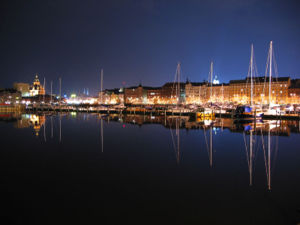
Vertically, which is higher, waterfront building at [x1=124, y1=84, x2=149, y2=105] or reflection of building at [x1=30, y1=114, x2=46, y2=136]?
waterfront building at [x1=124, y1=84, x2=149, y2=105]

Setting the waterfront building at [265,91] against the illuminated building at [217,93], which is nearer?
the illuminated building at [217,93]

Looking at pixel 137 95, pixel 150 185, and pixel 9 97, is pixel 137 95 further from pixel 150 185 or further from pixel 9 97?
pixel 150 185

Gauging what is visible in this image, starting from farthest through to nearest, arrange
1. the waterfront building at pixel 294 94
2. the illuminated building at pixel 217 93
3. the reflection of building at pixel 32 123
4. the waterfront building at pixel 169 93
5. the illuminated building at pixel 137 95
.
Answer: the illuminated building at pixel 137 95, the waterfront building at pixel 169 93, the illuminated building at pixel 217 93, the waterfront building at pixel 294 94, the reflection of building at pixel 32 123

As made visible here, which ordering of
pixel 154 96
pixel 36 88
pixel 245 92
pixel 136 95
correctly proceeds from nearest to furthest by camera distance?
1. pixel 245 92
2. pixel 154 96
3. pixel 136 95
4. pixel 36 88

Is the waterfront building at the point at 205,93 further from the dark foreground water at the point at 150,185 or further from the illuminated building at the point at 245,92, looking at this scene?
the dark foreground water at the point at 150,185

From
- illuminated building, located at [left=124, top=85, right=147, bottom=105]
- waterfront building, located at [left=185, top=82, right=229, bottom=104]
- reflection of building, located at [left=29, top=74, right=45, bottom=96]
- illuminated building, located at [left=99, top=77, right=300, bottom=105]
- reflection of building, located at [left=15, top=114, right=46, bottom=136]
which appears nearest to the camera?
reflection of building, located at [left=15, top=114, right=46, bottom=136]

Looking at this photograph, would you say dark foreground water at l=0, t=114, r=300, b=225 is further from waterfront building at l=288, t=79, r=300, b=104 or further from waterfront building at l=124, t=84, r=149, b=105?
waterfront building at l=124, t=84, r=149, b=105

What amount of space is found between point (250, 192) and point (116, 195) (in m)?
3.87

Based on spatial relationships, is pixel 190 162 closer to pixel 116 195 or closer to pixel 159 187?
pixel 159 187

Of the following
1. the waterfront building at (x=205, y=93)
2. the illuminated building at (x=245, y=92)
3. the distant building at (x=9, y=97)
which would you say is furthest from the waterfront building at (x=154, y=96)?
the distant building at (x=9, y=97)

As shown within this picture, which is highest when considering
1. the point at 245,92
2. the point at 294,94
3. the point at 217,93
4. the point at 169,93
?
the point at 169,93

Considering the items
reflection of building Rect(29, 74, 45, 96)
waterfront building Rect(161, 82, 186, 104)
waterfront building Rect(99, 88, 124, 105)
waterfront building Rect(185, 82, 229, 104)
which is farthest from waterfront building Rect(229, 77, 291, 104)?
reflection of building Rect(29, 74, 45, 96)

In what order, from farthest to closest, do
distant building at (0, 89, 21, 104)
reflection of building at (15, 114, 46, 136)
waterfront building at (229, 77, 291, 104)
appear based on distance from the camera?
distant building at (0, 89, 21, 104) → waterfront building at (229, 77, 291, 104) → reflection of building at (15, 114, 46, 136)

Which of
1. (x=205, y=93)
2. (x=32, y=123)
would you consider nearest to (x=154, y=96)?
(x=205, y=93)
